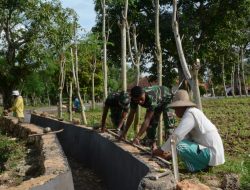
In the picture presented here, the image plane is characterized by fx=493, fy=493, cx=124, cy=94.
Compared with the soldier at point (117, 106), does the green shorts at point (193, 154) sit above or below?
below

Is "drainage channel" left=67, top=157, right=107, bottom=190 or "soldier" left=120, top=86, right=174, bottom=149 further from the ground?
"soldier" left=120, top=86, right=174, bottom=149

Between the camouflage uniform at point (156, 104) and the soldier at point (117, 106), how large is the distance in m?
0.71

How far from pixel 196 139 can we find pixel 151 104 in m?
1.89

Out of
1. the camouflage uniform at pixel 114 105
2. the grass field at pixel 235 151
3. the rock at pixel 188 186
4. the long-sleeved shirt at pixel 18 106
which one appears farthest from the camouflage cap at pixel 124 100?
the long-sleeved shirt at pixel 18 106

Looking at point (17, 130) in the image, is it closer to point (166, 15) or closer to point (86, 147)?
point (86, 147)

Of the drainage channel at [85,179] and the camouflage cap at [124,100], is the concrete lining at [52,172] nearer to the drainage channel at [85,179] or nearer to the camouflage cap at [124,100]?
the drainage channel at [85,179]

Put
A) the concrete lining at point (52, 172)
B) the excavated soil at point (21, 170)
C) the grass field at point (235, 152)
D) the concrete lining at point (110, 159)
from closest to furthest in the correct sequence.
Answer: the concrete lining at point (52, 172) → the concrete lining at point (110, 159) → the grass field at point (235, 152) → the excavated soil at point (21, 170)

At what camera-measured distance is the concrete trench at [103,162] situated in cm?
542

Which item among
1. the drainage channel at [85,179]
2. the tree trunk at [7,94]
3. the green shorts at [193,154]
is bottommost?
the drainage channel at [85,179]

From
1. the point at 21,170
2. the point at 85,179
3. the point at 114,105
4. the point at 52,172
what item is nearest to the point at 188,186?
the point at 52,172

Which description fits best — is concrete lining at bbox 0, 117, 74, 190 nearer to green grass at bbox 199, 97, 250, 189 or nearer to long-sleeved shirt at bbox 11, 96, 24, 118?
green grass at bbox 199, 97, 250, 189

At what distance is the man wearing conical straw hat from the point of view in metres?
6.07

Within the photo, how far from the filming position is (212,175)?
6.43 metres

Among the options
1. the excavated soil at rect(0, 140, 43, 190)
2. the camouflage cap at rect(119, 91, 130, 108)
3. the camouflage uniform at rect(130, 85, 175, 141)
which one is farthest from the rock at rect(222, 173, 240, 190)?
the camouflage cap at rect(119, 91, 130, 108)
